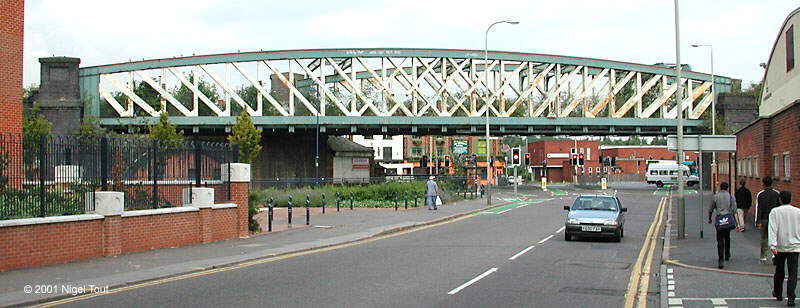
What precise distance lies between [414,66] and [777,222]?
55.6 m

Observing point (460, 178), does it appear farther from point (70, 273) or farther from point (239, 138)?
point (70, 273)

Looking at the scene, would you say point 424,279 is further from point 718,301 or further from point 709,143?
point 709,143

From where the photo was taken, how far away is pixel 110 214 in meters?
16.6

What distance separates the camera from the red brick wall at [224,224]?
20.6 m

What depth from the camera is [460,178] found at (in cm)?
5422

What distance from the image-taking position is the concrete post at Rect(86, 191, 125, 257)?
1650cm

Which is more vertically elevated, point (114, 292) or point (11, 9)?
point (11, 9)

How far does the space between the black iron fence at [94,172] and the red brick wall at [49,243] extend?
0.43m

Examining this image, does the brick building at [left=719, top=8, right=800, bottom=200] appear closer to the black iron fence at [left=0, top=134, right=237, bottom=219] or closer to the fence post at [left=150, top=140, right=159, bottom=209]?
the black iron fence at [left=0, top=134, right=237, bottom=219]

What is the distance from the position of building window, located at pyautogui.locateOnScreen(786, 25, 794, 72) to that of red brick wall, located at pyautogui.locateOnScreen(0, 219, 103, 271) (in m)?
22.4

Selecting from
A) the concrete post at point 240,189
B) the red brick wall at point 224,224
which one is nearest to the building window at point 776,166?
the concrete post at point 240,189

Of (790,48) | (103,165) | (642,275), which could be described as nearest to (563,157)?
(790,48)

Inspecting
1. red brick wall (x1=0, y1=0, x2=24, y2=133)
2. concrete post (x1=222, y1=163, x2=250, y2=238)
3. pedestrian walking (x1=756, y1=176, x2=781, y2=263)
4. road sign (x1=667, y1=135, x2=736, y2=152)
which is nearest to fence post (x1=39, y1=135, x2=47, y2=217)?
concrete post (x1=222, y1=163, x2=250, y2=238)

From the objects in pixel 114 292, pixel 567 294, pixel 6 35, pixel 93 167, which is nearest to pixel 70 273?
pixel 114 292
